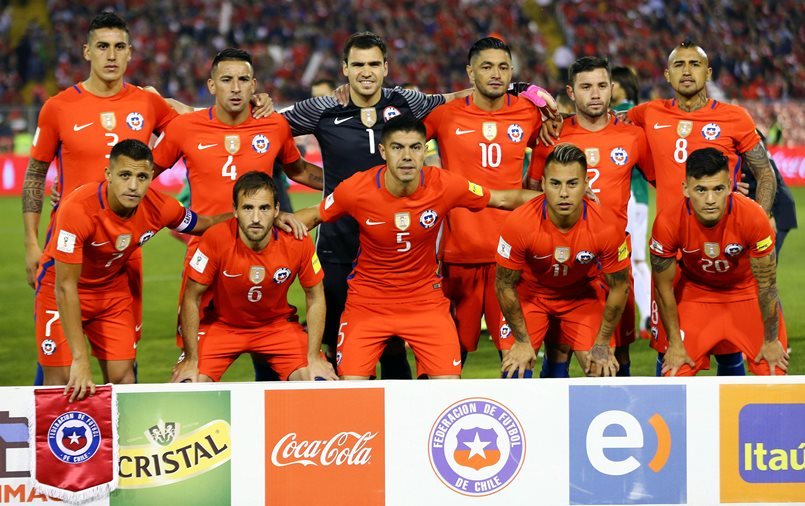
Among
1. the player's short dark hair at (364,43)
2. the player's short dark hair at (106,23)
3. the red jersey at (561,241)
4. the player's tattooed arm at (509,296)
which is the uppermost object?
the player's short dark hair at (106,23)

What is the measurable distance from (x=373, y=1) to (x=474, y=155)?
25387 millimetres

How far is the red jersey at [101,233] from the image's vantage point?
18.0 ft

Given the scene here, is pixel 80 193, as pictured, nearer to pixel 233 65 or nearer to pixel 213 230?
pixel 213 230

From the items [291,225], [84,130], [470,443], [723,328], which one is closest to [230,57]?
[84,130]

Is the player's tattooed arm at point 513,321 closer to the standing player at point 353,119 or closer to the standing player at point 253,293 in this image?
the standing player at point 353,119

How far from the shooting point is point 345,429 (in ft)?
16.2

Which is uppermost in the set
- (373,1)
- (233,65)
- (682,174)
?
(373,1)

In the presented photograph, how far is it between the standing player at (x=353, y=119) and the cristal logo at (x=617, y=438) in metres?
1.73

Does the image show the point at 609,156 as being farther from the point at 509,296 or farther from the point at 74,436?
the point at 74,436

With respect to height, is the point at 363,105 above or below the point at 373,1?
below

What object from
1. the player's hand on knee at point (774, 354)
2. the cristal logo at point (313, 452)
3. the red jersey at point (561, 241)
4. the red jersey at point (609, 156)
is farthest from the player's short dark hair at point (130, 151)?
the player's hand on knee at point (774, 354)

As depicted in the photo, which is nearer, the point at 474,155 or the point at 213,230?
the point at 213,230

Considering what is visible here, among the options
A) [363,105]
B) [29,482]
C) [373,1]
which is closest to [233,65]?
[363,105]

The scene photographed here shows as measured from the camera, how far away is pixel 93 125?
6195mm
